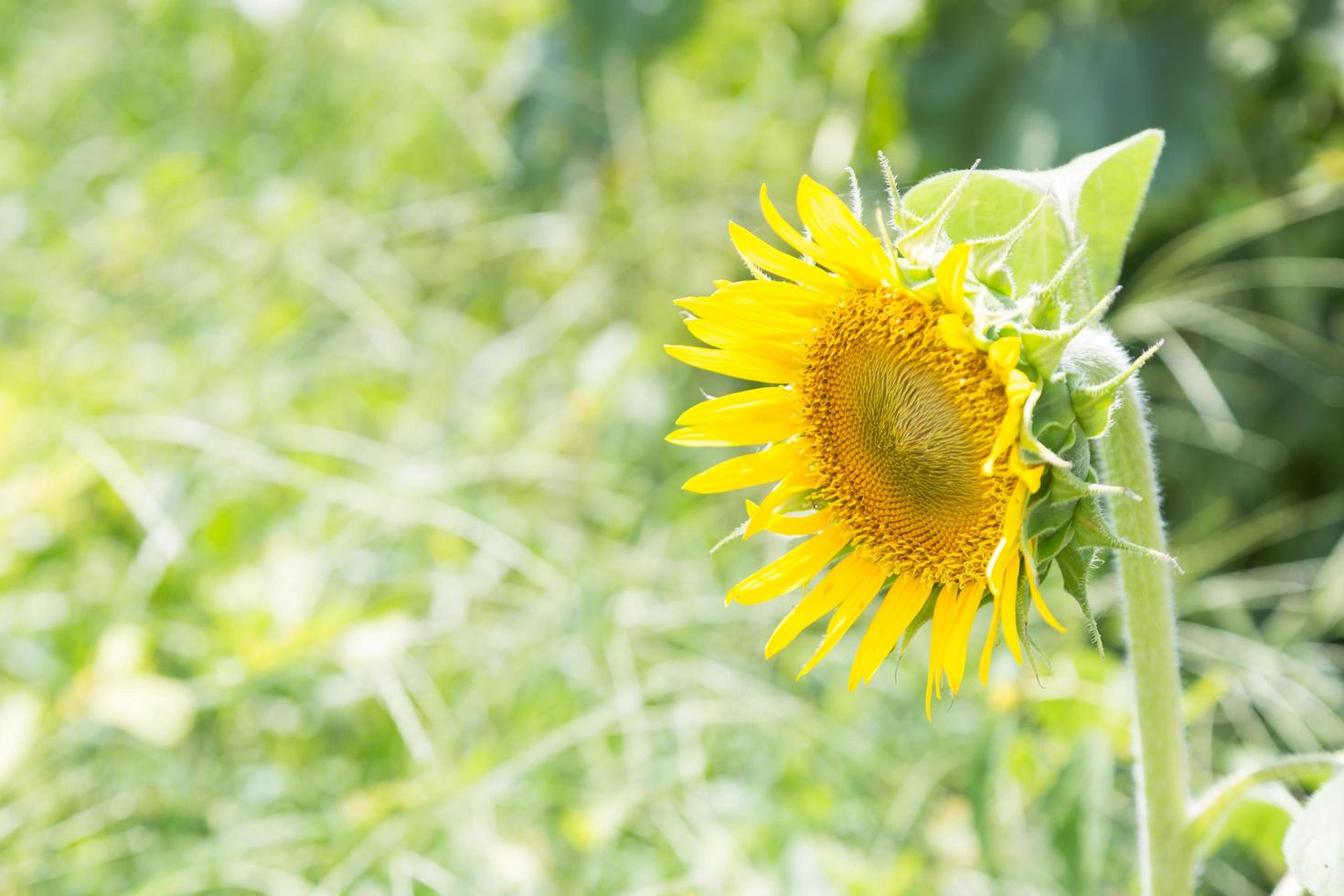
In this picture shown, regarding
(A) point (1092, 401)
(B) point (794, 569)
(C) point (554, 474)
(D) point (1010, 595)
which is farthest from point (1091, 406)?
(C) point (554, 474)

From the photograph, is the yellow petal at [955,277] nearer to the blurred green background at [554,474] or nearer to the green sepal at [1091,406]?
the green sepal at [1091,406]

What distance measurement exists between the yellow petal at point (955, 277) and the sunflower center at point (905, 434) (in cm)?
3

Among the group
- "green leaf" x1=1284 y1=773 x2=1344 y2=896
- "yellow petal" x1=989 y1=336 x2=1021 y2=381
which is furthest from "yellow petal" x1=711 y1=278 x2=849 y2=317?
"green leaf" x1=1284 y1=773 x2=1344 y2=896

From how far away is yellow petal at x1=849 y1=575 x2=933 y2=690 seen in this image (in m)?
0.72

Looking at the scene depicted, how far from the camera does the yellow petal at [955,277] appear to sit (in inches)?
24.5

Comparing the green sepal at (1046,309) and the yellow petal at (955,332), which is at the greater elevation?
the green sepal at (1046,309)

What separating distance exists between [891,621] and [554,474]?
3.40 feet

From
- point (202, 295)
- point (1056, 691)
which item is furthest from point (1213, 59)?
point (202, 295)

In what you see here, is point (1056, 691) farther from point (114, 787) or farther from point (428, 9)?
point (428, 9)

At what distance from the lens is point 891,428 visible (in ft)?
2.44

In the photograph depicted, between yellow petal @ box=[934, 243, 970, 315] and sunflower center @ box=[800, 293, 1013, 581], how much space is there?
0.03 metres

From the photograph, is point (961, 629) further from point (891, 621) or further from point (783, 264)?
point (783, 264)

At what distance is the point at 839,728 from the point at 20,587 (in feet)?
3.50

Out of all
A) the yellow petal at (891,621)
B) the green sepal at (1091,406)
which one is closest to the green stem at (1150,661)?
the green sepal at (1091,406)
